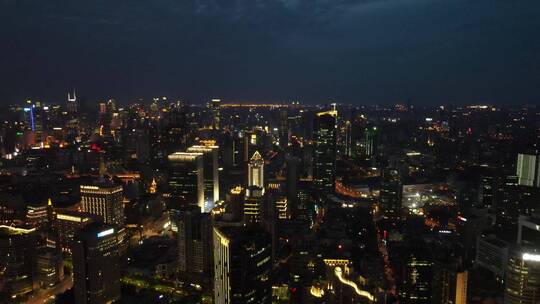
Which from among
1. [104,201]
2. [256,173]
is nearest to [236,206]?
[256,173]

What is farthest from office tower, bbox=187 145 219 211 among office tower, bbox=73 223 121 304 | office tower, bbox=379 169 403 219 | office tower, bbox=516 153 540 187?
office tower, bbox=516 153 540 187

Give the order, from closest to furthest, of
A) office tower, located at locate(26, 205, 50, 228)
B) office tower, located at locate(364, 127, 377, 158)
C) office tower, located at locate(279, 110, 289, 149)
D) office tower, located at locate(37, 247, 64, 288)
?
office tower, located at locate(37, 247, 64, 288) < office tower, located at locate(26, 205, 50, 228) < office tower, located at locate(364, 127, 377, 158) < office tower, located at locate(279, 110, 289, 149)

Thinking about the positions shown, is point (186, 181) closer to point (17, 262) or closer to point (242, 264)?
point (17, 262)

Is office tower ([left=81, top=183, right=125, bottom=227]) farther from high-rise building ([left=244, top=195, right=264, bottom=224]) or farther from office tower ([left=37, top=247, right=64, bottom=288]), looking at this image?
high-rise building ([left=244, top=195, right=264, bottom=224])

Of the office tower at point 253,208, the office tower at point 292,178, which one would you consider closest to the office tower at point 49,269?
the office tower at point 253,208

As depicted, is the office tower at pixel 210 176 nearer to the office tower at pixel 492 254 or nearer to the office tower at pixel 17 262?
the office tower at pixel 17 262
